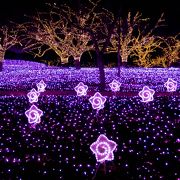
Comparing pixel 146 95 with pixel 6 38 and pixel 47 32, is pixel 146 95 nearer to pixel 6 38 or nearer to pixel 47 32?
pixel 47 32

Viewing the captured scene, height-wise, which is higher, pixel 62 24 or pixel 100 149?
pixel 62 24

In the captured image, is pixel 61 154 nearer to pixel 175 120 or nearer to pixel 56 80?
pixel 175 120

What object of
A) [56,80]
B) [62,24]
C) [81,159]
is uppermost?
[62,24]

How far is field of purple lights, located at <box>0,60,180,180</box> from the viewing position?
756cm

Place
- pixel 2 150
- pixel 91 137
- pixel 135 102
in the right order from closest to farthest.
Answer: pixel 2 150 < pixel 91 137 < pixel 135 102

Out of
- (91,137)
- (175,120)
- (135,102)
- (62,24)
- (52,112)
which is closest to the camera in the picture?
(91,137)

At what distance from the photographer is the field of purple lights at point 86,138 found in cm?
756

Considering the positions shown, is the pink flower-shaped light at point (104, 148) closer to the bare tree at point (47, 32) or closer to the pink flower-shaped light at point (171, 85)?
the pink flower-shaped light at point (171, 85)

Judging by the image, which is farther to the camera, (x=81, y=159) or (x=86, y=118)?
(x=86, y=118)

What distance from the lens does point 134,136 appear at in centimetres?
983

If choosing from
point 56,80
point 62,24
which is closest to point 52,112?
point 56,80

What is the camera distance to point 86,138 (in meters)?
9.74

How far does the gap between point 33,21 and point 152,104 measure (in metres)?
21.6

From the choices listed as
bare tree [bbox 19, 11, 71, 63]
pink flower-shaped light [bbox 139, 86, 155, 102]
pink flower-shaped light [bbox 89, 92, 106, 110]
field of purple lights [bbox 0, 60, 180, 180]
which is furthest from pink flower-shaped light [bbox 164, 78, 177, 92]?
bare tree [bbox 19, 11, 71, 63]
